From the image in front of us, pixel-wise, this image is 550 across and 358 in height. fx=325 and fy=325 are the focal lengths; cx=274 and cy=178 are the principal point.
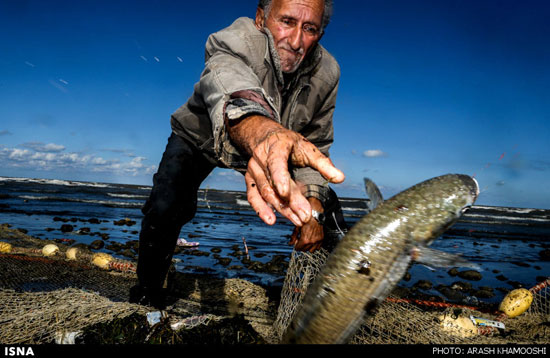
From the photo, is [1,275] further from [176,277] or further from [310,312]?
[310,312]

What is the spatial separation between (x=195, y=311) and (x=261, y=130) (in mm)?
3898

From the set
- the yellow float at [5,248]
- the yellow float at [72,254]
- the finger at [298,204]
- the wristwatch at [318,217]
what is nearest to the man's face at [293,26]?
Answer: the wristwatch at [318,217]

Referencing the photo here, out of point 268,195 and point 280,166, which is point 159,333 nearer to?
point 268,195

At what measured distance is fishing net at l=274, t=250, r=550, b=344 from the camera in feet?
10.9

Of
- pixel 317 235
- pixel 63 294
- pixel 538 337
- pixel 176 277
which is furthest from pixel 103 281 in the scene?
pixel 538 337

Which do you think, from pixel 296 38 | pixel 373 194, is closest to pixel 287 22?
pixel 296 38

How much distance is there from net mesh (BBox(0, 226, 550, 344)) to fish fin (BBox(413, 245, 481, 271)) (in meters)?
1.59

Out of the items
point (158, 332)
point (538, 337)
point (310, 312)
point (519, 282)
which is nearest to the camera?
point (310, 312)

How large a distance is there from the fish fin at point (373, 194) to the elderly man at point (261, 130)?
19.7 inches

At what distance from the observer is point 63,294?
344 centimetres

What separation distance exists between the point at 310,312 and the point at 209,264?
22.4 ft

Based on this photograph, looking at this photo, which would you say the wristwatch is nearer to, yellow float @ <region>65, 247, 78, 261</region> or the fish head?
the fish head

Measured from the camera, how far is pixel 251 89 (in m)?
1.99

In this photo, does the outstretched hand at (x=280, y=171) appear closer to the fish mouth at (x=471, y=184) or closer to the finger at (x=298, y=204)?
the finger at (x=298, y=204)
